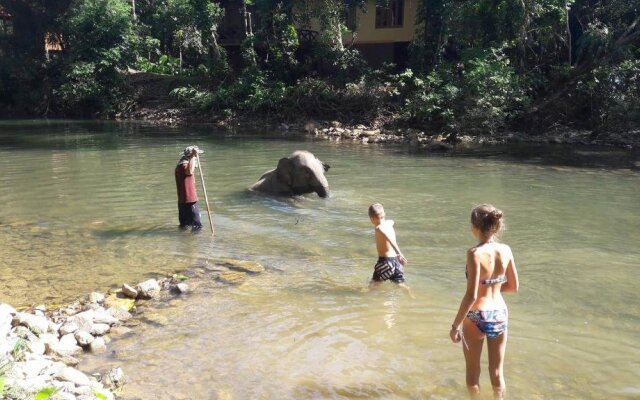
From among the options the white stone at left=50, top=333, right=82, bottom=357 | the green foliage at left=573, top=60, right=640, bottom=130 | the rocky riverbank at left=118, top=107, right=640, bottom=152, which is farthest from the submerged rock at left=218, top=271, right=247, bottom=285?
the green foliage at left=573, top=60, right=640, bottom=130

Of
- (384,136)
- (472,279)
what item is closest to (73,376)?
(472,279)

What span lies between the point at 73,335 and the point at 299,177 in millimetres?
7205

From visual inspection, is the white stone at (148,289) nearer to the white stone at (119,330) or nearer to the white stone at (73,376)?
the white stone at (119,330)

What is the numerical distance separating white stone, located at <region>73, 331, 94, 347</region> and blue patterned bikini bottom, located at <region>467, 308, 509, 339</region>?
3.35 meters

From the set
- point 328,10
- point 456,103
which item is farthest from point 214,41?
point 456,103

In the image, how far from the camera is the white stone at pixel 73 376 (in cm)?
452

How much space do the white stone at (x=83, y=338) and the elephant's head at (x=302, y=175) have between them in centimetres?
712

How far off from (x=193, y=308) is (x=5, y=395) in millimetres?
2818

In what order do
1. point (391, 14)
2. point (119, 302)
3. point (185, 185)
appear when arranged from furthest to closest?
point (391, 14), point (185, 185), point (119, 302)

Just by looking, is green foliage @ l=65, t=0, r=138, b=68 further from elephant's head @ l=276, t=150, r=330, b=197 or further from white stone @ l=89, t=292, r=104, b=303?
white stone @ l=89, t=292, r=104, b=303

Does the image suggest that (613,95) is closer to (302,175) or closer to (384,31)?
(384,31)

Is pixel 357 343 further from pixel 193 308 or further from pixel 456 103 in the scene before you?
pixel 456 103

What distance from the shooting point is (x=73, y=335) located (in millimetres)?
5531

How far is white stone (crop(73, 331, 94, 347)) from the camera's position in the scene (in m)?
5.48
